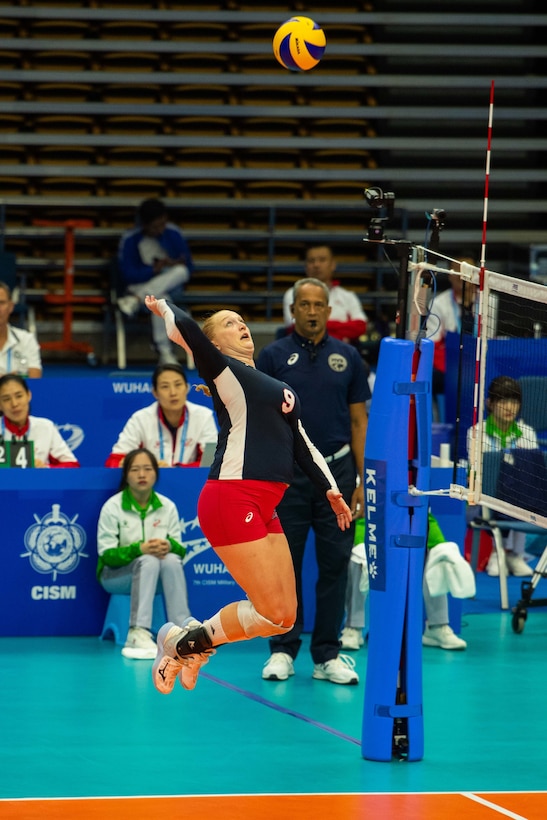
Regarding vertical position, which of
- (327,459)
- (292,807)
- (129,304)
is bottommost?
(292,807)

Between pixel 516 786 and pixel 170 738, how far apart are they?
1.77m

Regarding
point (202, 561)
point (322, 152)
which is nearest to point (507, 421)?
point (202, 561)

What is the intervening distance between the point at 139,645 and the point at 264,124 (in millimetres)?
11077

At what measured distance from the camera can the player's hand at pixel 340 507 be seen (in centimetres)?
610

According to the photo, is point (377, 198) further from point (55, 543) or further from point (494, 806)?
point (55, 543)

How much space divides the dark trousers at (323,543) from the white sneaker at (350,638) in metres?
0.78

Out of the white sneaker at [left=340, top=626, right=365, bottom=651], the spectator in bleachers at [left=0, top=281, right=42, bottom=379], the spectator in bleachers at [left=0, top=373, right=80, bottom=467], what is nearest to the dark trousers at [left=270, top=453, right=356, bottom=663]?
the white sneaker at [left=340, top=626, right=365, bottom=651]

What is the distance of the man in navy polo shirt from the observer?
8016 mm

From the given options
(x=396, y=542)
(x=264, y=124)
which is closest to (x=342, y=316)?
(x=264, y=124)

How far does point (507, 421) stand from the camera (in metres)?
10.1

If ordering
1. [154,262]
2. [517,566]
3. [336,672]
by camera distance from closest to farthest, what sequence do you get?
[336,672] < [517,566] < [154,262]

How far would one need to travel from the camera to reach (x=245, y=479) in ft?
19.4

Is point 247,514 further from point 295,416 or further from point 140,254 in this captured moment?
point 140,254

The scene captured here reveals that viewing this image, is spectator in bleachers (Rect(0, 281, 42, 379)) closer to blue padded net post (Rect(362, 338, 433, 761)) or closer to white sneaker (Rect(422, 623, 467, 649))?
white sneaker (Rect(422, 623, 467, 649))
